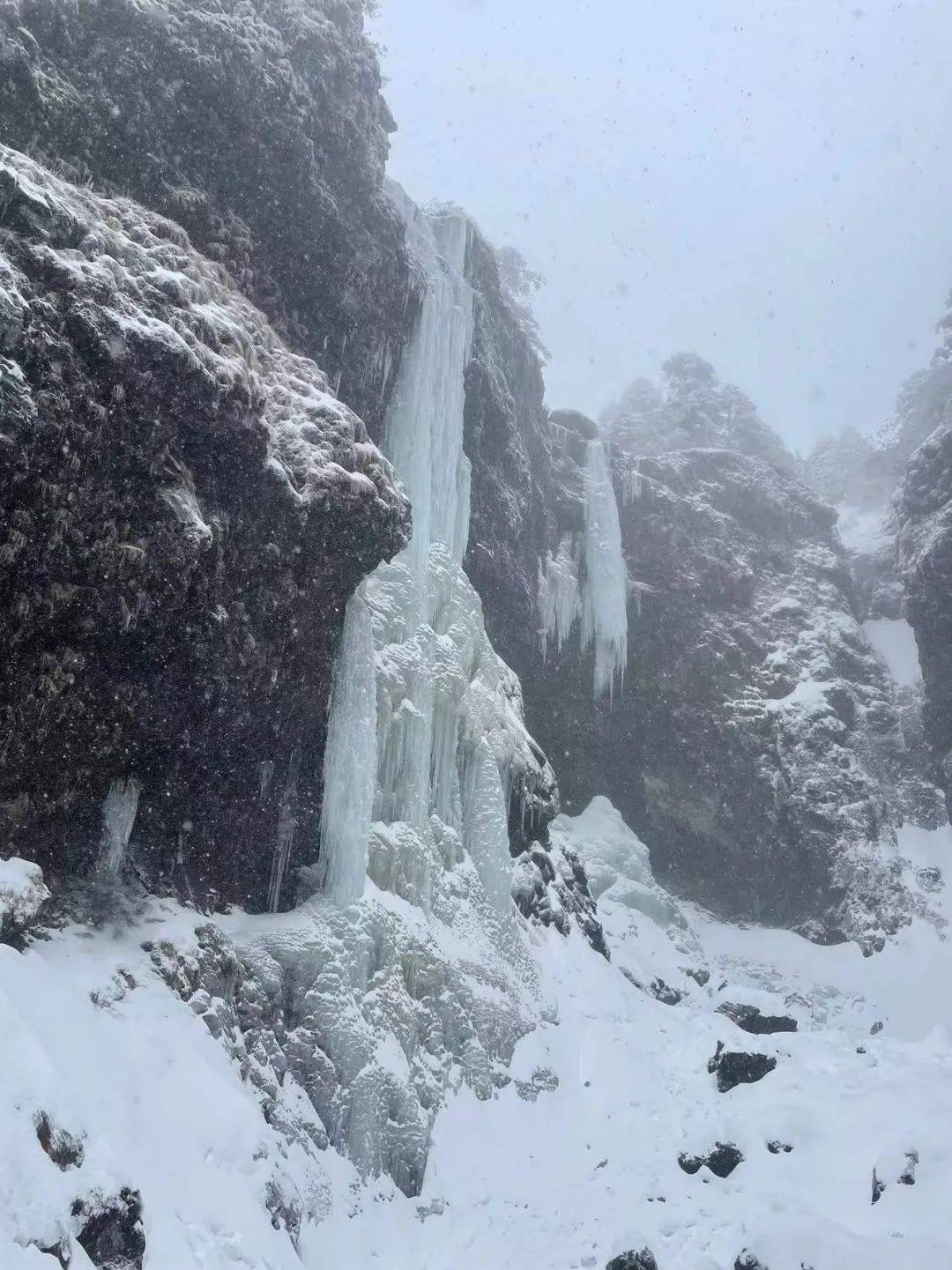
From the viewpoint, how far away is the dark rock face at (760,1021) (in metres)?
17.1

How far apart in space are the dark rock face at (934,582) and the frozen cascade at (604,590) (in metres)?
9.77

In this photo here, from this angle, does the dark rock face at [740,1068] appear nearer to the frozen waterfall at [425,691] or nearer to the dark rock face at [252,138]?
the frozen waterfall at [425,691]

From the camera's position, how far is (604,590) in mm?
28828

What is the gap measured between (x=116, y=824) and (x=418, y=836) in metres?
5.56

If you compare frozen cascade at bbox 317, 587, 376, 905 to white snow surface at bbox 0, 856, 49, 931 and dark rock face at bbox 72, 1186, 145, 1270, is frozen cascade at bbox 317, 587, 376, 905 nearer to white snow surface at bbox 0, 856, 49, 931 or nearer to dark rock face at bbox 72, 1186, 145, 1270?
white snow surface at bbox 0, 856, 49, 931

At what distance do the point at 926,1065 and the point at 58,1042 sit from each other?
10.3 meters

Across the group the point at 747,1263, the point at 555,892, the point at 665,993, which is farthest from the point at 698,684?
the point at 747,1263

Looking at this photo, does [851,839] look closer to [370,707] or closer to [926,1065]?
[926,1065]

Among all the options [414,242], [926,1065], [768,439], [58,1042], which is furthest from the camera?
[768,439]

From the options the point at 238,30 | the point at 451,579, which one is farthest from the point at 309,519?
the point at 238,30

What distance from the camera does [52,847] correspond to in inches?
368

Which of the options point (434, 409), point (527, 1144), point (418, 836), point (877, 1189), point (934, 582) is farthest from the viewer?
point (934, 582)

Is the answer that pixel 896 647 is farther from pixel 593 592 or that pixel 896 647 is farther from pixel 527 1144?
pixel 527 1144

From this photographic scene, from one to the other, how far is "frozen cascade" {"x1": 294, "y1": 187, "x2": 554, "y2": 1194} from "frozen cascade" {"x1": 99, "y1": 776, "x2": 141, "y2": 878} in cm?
223
